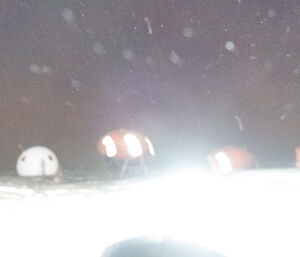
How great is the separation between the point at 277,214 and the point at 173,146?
14.1 meters

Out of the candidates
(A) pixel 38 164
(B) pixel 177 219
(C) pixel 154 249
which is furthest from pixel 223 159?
(C) pixel 154 249

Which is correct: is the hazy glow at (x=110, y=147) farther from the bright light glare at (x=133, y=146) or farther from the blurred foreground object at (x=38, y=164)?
the blurred foreground object at (x=38, y=164)

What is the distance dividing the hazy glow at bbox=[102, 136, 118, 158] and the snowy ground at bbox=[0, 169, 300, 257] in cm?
791

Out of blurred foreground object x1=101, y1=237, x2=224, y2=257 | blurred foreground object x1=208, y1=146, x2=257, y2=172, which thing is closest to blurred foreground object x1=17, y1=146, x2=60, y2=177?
blurred foreground object x1=208, y1=146, x2=257, y2=172

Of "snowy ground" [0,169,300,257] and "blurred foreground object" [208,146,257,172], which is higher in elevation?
"blurred foreground object" [208,146,257,172]

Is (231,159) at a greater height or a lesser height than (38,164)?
lesser

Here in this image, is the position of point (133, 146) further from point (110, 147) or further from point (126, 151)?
point (110, 147)

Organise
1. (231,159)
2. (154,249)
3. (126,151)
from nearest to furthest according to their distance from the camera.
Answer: (154,249), (126,151), (231,159)

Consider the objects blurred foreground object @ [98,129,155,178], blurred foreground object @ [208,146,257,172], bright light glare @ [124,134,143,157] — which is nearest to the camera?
blurred foreground object @ [98,129,155,178]

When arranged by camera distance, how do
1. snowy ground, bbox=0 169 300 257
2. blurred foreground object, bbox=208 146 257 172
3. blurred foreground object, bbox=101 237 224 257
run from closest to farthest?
blurred foreground object, bbox=101 237 224 257 → snowy ground, bbox=0 169 300 257 → blurred foreground object, bbox=208 146 257 172

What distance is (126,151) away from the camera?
10594 millimetres

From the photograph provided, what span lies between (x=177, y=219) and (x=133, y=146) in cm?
882

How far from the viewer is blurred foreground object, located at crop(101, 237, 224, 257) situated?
6.15 ft

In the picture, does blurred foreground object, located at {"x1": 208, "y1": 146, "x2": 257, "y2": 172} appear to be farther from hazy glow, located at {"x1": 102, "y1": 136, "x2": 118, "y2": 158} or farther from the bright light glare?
hazy glow, located at {"x1": 102, "y1": 136, "x2": 118, "y2": 158}
